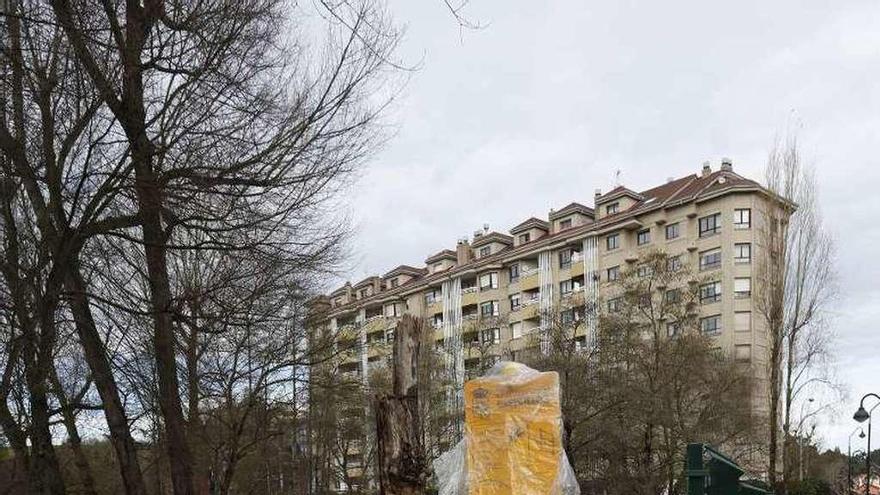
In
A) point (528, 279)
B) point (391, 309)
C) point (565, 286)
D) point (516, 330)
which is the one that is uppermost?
point (528, 279)

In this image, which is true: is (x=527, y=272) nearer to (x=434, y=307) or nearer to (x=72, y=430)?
(x=434, y=307)

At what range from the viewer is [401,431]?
26.8 feet

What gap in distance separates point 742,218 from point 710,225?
2.11m

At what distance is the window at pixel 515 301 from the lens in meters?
63.6

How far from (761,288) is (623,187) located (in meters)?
29.2

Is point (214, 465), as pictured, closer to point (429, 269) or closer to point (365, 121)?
point (365, 121)

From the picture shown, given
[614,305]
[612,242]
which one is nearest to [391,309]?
[612,242]

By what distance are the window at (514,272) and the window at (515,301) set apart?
1154 mm

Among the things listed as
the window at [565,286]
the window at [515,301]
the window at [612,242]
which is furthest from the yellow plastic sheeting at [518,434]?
the window at [515,301]

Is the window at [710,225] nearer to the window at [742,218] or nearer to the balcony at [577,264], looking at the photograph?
the window at [742,218]

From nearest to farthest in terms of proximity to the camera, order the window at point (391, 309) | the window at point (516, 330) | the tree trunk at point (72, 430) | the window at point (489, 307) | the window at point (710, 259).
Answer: the tree trunk at point (72, 430) → the window at point (710, 259) → the window at point (516, 330) → the window at point (489, 307) → the window at point (391, 309)

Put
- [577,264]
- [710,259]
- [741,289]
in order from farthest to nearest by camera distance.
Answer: [577,264], [710,259], [741,289]

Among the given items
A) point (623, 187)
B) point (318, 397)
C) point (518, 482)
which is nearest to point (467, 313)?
point (623, 187)

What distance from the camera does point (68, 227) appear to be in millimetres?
8180
